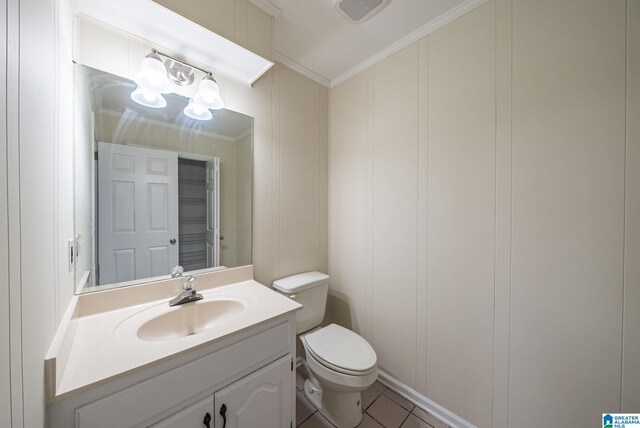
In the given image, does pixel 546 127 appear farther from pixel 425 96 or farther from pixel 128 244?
pixel 128 244

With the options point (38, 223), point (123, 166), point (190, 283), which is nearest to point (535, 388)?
point (190, 283)

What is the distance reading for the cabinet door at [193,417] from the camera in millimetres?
747

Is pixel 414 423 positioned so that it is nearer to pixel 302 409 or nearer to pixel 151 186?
pixel 302 409

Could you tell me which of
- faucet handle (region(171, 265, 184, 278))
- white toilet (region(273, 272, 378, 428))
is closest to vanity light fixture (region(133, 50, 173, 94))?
faucet handle (region(171, 265, 184, 278))

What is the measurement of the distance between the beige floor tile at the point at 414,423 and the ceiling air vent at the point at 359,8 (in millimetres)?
2371

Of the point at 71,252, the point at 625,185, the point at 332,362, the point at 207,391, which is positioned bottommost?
the point at 332,362

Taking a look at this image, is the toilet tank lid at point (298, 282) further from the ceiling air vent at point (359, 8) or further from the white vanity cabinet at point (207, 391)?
the ceiling air vent at point (359, 8)

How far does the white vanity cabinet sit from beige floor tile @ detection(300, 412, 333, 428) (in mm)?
324

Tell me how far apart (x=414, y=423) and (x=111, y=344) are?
1.59 meters

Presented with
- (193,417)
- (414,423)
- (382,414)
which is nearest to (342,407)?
(382,414)

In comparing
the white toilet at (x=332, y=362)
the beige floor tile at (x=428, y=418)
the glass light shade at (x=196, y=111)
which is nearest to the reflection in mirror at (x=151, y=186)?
the glass light shade at (x=196, y=111)

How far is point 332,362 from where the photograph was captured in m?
1.22

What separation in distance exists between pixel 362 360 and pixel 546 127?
4.73 feet

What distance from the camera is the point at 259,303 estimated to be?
1.13m
